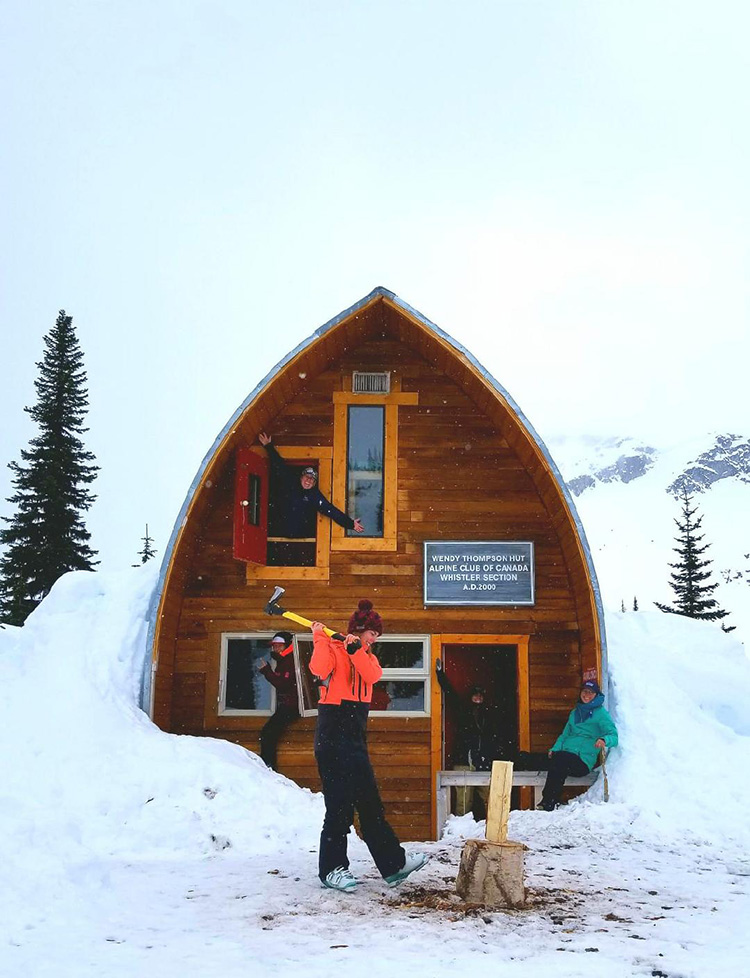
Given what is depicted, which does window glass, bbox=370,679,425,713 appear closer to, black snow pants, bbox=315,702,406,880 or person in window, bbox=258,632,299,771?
person in window, bbox=258,632,299,771

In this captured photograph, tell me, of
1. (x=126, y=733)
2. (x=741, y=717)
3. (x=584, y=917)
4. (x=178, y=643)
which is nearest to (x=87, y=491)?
(x=178, y=643)

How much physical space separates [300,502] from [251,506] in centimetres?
65

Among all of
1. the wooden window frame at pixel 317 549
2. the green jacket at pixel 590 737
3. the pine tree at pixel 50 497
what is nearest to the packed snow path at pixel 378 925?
the green jacket at pixel 590 737

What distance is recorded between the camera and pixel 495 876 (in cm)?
510

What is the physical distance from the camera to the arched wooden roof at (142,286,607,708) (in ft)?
32.6

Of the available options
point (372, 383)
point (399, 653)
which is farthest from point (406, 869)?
point (372, 383)

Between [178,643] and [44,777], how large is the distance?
11.0 ft

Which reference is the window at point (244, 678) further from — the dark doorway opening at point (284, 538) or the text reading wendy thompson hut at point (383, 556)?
the dark doorway opening at point (284, 538)

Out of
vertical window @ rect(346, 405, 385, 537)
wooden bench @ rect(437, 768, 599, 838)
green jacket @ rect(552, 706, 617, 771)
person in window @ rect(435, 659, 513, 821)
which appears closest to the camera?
green jacket @ rect(552, 706, 617, 771)

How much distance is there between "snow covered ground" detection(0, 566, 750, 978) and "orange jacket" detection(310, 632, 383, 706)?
1.27m

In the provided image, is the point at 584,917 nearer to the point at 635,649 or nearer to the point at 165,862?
the point at 165,862

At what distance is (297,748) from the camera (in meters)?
10.2

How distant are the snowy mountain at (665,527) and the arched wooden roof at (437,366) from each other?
109 ft

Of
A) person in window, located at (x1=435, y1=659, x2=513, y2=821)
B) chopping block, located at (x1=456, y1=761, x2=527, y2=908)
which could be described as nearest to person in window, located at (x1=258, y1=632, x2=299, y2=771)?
person in window, located at (x1=435, y1=659, x2=513, y2=821)
